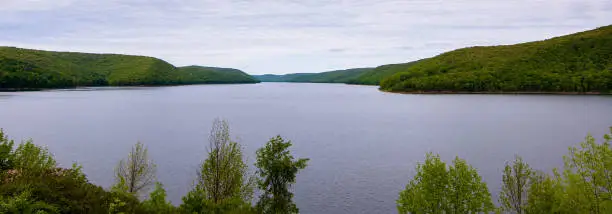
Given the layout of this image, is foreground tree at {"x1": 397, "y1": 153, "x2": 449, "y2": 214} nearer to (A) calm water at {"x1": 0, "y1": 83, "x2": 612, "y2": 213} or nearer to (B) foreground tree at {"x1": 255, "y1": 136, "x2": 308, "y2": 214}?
(A) calm water at {"x1": 0, "y1": 83, "x2": 612, "y2": 213}

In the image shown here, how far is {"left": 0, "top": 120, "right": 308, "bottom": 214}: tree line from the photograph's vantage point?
21.8 m

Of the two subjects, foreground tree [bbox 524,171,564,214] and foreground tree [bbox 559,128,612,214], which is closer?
foreground tree [bbox 559,128,612,214]

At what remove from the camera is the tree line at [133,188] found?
21812 millimetres

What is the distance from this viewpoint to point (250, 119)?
108 m

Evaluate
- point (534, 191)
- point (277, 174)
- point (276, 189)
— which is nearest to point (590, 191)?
point (534, 191)

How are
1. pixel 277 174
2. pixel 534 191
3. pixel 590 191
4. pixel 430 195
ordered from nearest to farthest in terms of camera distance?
pixel 590 191 → pixel 534 191 → pixel 430 195 → pixel 277 174

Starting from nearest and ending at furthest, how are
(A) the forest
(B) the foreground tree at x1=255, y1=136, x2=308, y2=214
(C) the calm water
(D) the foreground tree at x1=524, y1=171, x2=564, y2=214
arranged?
(A) the forest < (D) the foreground tree at x1=524, y1=171, x2=564, y2=214 < (B) the foreground tree at x1=255, y1=136, x2=308, y2=214 < (C) the calm water

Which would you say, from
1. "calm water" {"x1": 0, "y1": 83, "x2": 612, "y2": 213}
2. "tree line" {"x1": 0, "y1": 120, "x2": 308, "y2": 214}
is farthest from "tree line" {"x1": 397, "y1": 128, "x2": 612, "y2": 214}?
"tree line" {"x1": 0, "y1": 120, "x2": 308, "y2": 214}

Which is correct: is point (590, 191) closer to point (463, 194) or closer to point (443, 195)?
point (463, 194)

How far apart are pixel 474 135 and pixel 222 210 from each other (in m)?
63.5

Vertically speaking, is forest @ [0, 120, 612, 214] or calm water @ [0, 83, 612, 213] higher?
forest @ [0, 120, 612, 214]

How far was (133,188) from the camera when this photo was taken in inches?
1512

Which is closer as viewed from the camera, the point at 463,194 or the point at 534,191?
the point at 534,191

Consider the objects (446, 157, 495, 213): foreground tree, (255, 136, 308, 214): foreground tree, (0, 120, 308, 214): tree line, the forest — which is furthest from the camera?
(255, 136, 308, 214): foreground tree
